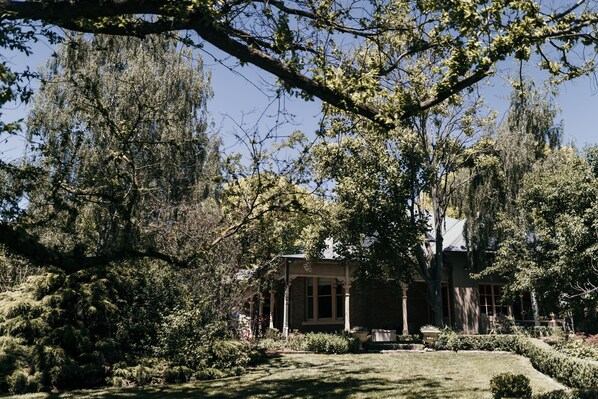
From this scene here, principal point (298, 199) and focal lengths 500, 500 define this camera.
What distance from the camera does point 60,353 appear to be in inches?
432

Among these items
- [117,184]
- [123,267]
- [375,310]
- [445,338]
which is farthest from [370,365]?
[375,310]

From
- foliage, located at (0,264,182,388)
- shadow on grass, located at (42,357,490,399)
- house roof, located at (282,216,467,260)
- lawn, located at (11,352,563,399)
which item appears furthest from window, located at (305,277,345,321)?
foliage, located at (0,264,182,388)

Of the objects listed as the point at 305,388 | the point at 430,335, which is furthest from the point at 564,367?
the point at 430,335

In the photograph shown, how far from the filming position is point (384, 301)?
26062 mm

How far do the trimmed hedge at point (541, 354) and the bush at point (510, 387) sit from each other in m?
1.41

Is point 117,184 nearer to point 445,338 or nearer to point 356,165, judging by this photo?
point 356,165

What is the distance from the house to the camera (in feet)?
76.8

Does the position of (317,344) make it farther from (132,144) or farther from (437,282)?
(132,144)

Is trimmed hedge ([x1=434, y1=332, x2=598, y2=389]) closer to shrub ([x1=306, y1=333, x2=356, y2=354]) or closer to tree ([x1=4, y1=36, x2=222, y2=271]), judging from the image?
shrub ([x1=306, y1=333, x2=356, y2=354])

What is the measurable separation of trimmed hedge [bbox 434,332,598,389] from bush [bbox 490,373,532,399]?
141 cm

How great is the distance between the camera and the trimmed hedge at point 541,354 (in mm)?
9125

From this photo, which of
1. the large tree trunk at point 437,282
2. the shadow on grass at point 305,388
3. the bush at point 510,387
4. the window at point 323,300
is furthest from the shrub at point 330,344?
the bush at point 510,387

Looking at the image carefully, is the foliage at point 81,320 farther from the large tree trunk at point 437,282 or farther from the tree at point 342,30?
the large tree trunk at point 437,282

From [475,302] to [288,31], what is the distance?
21023 millimetres
